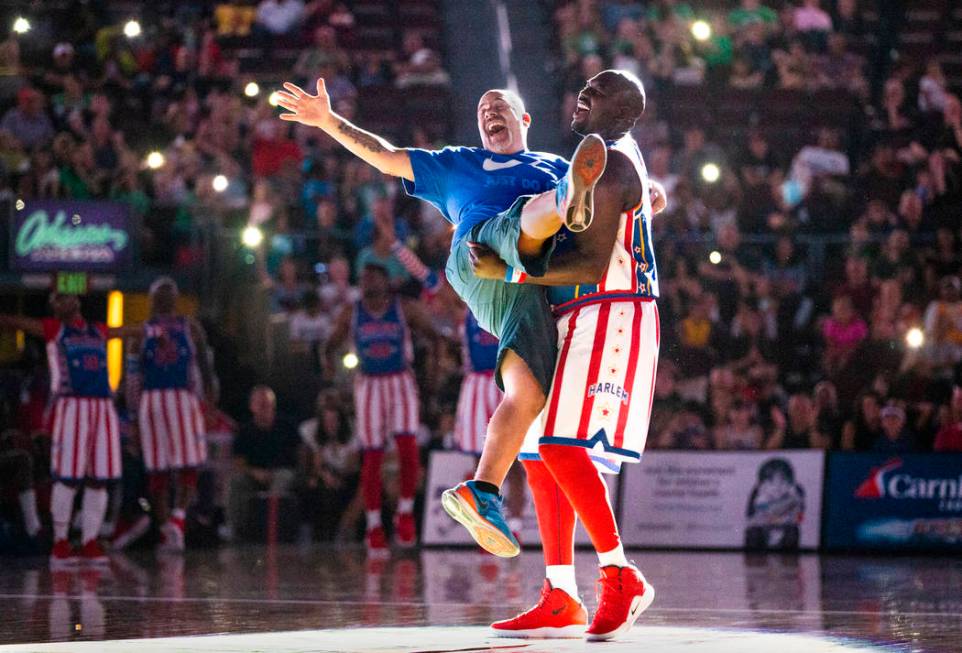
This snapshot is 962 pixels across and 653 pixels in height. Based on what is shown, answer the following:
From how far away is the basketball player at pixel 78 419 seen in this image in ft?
40.0

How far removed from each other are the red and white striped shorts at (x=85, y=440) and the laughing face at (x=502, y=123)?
6950 millimetres

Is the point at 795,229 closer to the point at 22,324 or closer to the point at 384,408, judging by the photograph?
the point at 384,408

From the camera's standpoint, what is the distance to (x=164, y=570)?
1049 cm

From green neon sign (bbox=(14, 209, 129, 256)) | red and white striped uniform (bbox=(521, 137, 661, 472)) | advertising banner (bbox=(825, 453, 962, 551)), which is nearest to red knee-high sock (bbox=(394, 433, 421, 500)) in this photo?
green neon sign (bbox=(14, 209, 129, 256))

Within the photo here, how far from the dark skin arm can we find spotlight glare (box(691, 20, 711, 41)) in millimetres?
13782

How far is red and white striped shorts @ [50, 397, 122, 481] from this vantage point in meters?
12.2

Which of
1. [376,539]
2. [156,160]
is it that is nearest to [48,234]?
[156,160]

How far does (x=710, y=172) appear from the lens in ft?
53.8

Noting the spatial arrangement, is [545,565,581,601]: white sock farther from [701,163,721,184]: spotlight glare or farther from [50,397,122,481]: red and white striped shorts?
[701,163,721,184]: spotlight glare

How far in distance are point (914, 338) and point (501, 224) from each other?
368 inches

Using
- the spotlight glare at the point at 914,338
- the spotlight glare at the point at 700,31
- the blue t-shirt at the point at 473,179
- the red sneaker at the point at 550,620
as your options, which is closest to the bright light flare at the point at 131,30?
the spotlight glare at the point at 700,31

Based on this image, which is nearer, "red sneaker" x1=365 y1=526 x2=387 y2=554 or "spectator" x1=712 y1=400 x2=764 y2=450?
"red sneaker" x1=365 y1=526 x2=387 y2=554

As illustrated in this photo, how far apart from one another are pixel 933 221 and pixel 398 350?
224 inches

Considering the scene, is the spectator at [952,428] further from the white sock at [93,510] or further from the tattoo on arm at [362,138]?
the tattoo on arm at [362,138]
